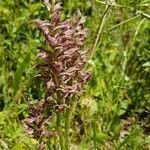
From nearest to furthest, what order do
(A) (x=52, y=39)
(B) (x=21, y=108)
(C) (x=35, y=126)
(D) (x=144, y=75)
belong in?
(A) (x=52, y=39) < (C) (x=35, y=126) < (B) (x=21, y=108) < (D) (x=144, y=75)

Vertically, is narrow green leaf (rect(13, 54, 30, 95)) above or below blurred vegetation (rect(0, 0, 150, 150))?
above

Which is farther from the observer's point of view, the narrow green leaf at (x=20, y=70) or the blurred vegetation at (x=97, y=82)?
the blurred vegetation at (x=97, y=82)

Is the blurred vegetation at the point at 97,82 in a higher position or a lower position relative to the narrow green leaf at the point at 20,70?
lower

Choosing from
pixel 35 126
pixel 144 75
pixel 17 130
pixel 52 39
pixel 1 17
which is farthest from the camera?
pixel 1 17

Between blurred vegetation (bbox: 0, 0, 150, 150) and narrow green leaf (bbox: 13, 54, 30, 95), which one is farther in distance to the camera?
blurred vegetation (bbox: 0, 0, 150, 150)

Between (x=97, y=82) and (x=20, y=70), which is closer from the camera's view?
(x=20, y=70)

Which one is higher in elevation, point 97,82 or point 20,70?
point 20,70

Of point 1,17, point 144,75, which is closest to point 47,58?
point 144,75

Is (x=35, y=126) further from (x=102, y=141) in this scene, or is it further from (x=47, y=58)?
(x=102, y=141)
